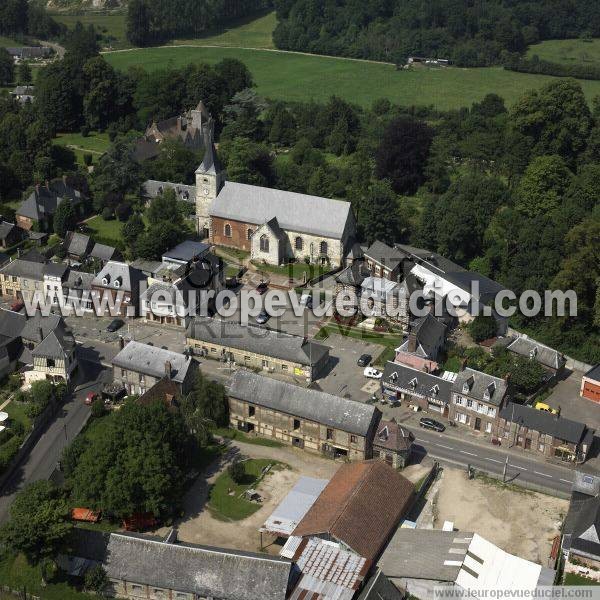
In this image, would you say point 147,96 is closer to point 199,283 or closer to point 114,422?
point 199,283

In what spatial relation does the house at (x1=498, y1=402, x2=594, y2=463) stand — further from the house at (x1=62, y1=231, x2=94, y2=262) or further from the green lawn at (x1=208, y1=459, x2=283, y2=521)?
the house at (x1=62, y1=231, x2=94, y2=262)

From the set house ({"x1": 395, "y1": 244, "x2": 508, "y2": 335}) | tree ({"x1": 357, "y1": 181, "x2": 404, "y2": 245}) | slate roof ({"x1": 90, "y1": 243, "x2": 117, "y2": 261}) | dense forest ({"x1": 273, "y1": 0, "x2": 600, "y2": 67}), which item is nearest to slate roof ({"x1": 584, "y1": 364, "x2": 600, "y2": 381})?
house ({"x1": 395, "y1": 244, "x2": 508, "y2": 335})

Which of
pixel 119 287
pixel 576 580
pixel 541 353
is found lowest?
pixel 576 580

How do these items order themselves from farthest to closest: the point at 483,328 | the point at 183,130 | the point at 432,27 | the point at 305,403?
the point at 432,27, the point at 183,130, the point at 483,328, the point at 305,403

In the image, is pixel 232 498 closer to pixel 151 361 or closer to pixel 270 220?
pixel 151 361

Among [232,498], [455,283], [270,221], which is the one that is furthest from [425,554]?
[270,221]
